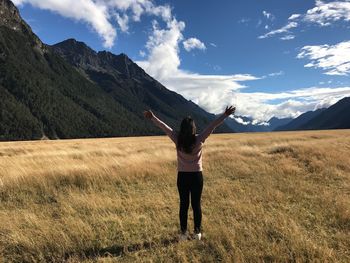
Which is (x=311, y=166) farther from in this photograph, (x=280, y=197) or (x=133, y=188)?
(x=133, y=188)

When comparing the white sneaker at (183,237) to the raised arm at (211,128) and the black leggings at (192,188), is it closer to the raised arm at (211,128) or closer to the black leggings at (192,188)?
the black leggings at (192,188)

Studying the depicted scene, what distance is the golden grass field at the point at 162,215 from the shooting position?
6965 mm

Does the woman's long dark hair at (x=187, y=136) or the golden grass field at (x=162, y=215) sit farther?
the woman's long dark hair at (x=187, y=136)

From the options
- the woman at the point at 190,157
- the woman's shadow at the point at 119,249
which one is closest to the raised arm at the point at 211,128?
the woman at the point at 190,157

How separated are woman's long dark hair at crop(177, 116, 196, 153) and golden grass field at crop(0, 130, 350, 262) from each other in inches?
73.9

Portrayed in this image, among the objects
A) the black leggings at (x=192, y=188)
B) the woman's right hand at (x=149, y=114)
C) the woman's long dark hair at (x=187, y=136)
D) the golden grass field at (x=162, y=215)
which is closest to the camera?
the golden grass field at (x=162, y=215)

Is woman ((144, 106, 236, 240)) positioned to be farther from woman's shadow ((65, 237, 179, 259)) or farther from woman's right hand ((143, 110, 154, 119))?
woman's right hand ((143, 110, 154, 119))

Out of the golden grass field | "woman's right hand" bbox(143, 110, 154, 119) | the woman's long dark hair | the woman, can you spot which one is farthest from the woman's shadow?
"woman's right hand" bbox(143, 110, 154, 119)

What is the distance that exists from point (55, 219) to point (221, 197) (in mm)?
4948

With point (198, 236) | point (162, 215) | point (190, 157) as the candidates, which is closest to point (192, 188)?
point (190, 157)

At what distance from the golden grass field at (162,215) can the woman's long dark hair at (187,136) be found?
6.15 ft

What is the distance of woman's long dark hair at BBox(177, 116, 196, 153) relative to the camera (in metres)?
7.28

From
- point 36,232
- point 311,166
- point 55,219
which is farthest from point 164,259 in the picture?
point 311,166

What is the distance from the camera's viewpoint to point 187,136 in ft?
23.9
